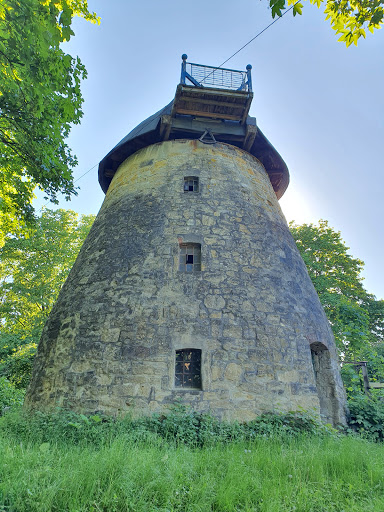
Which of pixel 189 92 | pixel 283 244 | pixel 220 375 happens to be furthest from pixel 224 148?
pixel 220 375

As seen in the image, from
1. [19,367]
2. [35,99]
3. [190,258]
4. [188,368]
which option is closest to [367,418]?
[188,368]

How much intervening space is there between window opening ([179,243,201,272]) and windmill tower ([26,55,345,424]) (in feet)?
0.08

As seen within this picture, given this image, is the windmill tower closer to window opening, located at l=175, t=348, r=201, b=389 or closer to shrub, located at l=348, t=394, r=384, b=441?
window opening, located at l=175, t=348, r=201, b=389

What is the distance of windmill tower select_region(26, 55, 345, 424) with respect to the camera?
5.97m

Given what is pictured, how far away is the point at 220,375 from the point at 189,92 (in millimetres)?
6975

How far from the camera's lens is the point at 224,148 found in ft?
30.0

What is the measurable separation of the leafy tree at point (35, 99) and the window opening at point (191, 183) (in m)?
2.76

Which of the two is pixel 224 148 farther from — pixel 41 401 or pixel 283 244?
pixel 41 401

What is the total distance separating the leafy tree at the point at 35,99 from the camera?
3.87 metres

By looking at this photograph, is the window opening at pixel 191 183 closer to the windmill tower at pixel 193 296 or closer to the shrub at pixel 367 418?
the windmill tower at pixel 193 296

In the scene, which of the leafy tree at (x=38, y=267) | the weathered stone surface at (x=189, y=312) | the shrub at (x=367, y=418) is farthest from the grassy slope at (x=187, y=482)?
the leafy tree at (x=38, y=267)

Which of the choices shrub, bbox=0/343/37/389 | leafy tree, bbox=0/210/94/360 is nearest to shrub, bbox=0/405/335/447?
shrub, bbox=0/343/37/389

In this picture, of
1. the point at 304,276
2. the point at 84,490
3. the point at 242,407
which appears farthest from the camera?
the point at 304,276

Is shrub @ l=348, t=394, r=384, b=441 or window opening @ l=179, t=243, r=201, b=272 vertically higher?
window opening @ l=179, t=243, r=201, b=272
